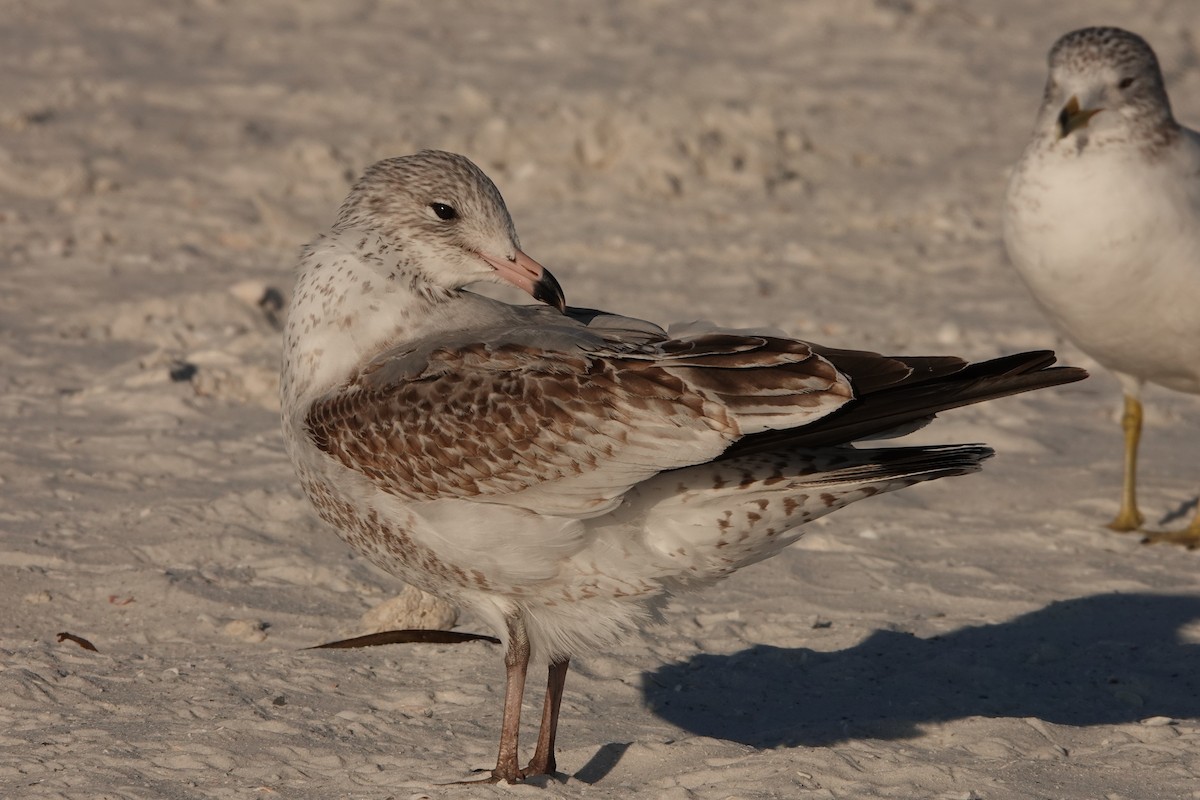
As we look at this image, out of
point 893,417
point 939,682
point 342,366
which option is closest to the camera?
point 893,417

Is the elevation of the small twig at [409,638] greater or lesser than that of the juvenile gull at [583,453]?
lesser

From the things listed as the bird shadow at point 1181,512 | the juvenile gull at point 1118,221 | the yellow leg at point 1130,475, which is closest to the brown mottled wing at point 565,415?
the juvenile gull at point 1118,221

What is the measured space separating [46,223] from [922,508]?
18.1ft

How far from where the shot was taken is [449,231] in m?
4.86

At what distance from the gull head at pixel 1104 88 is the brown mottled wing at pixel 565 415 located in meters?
3.38

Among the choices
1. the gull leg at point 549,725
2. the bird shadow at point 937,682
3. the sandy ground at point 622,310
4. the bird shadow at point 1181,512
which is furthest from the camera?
the bird shadow at point 1181,512

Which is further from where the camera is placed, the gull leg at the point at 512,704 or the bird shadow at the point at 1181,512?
the bird shadow at the point at 1181,512

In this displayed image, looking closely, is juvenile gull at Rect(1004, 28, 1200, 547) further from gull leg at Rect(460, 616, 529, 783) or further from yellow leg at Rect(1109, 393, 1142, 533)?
gull leg at Rect(460, 616, 529, 783)

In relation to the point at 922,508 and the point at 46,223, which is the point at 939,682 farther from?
the point at 46,223

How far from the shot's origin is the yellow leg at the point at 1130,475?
714 centimetres

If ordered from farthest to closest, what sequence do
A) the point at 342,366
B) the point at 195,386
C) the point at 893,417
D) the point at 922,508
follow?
the point at 195,386 → the point at 922,508 → the point at 342,366 → the point at 893,417

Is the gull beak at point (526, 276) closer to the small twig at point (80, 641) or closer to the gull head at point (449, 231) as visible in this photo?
the gull head at point (449, 231)

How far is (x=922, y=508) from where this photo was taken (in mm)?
7211

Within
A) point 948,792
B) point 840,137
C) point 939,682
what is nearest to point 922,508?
point 939,682
